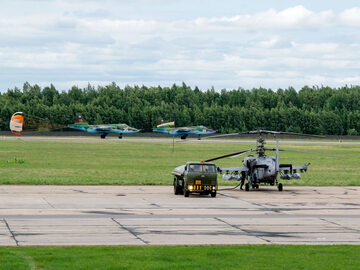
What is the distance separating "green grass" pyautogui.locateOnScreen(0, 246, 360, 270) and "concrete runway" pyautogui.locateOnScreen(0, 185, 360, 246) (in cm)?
162

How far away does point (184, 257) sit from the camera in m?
18.8

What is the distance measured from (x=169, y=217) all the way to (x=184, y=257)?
32.4 ft

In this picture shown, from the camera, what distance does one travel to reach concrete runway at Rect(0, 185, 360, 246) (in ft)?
74.8

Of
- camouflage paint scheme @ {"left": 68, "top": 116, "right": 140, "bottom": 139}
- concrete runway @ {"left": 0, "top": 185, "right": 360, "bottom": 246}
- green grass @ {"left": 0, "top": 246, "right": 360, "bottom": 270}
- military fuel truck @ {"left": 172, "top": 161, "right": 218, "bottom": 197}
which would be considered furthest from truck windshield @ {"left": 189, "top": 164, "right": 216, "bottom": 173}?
camouflage paint scheme @ {"left": 68, "top": 116, "right": 140, "bottom": 139}

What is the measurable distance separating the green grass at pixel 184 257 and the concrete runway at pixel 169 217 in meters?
1.62

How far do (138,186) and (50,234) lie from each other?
2118 cm

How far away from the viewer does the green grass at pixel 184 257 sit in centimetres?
1742

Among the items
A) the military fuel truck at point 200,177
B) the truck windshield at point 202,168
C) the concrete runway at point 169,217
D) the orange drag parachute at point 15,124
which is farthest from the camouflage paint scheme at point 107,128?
the truck windshield at point 202,168

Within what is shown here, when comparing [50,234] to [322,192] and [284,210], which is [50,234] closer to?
[284,210]

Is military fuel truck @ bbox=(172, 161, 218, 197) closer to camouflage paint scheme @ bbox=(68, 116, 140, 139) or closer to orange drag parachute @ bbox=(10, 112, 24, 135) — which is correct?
orange drag parachute @ bbox=(10, 112, 24, 135)

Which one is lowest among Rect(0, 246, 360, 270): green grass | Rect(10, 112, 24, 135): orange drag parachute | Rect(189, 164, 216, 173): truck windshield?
Rect(0, 246, 360, 270): green grass

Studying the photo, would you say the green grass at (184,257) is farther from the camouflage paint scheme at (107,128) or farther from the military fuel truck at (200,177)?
the camouflage paint scheme at (107,128)

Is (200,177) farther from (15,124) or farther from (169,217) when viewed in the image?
(15,124)

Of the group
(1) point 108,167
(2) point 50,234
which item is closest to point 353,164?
(1) point 108,167
